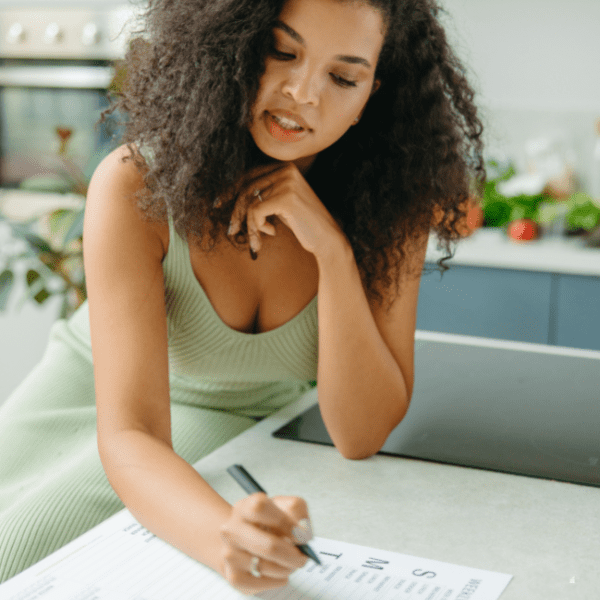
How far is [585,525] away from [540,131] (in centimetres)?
216

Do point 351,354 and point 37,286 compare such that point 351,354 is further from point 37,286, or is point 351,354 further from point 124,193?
point 37,286

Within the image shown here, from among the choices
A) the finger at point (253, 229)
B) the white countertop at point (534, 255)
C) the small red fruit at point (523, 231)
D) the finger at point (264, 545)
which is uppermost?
the finger at point (253, 229)

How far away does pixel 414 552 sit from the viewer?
712mm

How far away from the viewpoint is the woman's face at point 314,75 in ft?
2.91

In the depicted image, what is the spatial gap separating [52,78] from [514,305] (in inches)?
66.1

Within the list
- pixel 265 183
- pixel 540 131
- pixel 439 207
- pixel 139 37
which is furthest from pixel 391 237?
pixel 540 131

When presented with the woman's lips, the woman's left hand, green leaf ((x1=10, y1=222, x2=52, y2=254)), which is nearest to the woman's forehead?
the woman's lips

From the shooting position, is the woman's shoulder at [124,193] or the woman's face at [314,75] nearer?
the woman's face at [314,75]

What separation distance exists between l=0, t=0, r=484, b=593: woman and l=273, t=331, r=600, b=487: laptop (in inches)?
2.0

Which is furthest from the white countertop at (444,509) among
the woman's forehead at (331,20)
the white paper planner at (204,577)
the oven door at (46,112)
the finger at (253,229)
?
the oven door at (46,112)

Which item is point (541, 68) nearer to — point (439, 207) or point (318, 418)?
point (439, 207)

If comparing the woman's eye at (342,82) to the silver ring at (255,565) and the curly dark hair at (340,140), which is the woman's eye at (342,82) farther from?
the silver ring at (255,565)

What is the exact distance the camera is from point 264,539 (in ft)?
1.96

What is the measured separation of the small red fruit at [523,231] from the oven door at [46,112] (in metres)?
1.34
